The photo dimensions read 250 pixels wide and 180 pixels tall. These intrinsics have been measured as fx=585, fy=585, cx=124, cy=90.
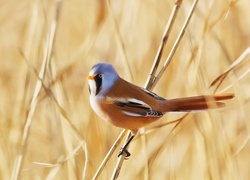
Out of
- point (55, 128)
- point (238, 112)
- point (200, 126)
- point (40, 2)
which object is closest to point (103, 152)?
point (55, 128)

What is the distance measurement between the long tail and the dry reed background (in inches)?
1.4

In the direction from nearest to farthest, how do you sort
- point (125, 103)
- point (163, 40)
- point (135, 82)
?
point (163, 40), point (125, 103), point (135, 82)

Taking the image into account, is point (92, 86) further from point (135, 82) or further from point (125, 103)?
point (135, 82)

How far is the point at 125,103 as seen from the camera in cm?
180

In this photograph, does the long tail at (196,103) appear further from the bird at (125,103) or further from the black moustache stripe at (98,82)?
the black moustache stripe at (98,82)

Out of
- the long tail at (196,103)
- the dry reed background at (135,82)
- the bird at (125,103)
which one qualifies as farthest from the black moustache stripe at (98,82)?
the long tail at (196,103)

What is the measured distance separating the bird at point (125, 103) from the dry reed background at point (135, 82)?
0.07 m

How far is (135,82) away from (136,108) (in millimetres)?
647

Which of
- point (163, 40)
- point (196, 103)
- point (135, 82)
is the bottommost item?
point (196, 103)

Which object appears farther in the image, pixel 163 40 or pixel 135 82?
pixel 135 82

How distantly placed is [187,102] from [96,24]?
367mm

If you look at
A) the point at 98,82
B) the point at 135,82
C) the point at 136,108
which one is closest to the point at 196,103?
the point at 136,108

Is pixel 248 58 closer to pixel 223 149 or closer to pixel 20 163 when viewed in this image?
pixel 223 149

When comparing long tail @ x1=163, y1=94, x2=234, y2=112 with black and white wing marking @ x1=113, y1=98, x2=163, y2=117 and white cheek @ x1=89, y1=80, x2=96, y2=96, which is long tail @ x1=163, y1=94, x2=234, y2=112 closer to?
black and white wing marking @ x1=113, y1=98, x2=163, y2=117
